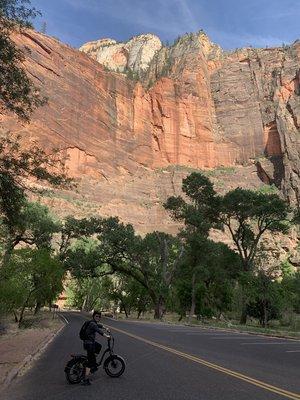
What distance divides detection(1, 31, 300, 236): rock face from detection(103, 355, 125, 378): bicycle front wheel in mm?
79776

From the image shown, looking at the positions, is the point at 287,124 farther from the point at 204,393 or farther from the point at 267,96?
the point at 204,393

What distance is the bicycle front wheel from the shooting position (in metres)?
9.52

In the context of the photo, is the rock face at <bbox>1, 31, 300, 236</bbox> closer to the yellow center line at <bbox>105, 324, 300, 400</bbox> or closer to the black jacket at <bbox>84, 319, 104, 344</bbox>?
the yellow center line at <bbox>105, 324, 300, 400</bbox>

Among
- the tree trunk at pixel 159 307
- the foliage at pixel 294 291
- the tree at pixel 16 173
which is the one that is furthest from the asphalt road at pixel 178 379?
the foliage at pixel 294 291

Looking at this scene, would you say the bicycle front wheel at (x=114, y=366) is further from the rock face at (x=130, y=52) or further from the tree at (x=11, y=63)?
the rock face at (x=130, y=52)

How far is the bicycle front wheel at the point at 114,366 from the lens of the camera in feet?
31.2

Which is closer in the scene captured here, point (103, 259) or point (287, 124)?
point (103, 259)

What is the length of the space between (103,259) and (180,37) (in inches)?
4497

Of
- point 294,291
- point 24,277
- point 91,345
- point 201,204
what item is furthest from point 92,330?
point 294,291

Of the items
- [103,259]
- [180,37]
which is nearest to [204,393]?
[103,259]

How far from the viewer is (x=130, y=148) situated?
114m

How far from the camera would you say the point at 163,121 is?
123 m

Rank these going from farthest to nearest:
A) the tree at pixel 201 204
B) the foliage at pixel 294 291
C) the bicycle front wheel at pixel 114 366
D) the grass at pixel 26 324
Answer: the foliage at pixel 294 291 < the tree at pixel 201 204 < the grass at pixel 26 324 < the bicycle front wheel at pixel 114 366

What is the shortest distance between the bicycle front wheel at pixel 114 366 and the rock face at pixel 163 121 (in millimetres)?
79776
